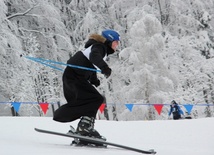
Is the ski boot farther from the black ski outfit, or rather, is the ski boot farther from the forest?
the forest

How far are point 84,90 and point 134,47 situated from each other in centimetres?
1487

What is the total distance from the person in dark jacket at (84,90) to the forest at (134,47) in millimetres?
11512

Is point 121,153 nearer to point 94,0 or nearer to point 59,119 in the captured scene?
point 59,119

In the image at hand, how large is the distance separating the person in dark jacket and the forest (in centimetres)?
1151

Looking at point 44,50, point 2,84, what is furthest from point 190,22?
point 2,84

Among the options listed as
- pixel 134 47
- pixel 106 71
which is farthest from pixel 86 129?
pixel 134 47

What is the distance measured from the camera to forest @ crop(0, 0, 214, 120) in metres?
17.5

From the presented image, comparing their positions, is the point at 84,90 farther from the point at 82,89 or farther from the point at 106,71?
the point at 106,71

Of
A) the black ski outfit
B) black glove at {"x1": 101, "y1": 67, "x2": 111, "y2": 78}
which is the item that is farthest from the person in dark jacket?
black glove at {"x1": 101, "y1": 67, "x2": 111, "y2": 78}

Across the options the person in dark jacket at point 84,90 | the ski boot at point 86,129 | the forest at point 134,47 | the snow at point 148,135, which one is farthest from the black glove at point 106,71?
the forest at point 134,47

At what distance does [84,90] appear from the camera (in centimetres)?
435

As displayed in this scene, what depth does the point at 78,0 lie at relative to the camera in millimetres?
20172

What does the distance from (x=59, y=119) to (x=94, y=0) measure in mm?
16005

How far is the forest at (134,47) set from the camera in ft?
57.5
